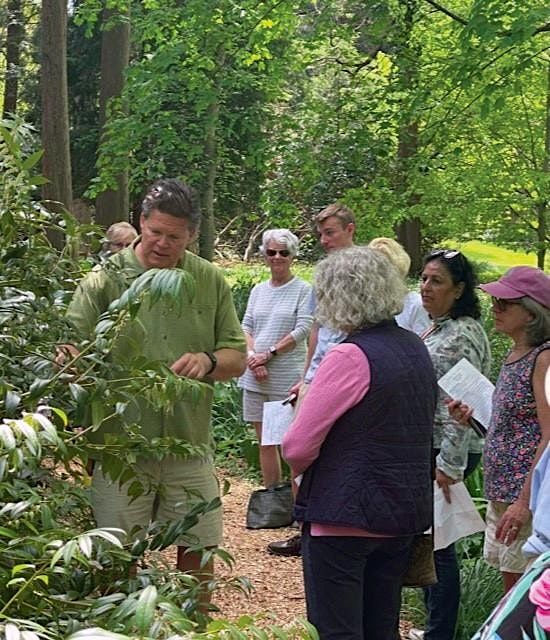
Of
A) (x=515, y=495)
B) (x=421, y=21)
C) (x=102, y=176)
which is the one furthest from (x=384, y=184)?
(x=515, y=495)

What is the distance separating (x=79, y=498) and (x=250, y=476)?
199 inches

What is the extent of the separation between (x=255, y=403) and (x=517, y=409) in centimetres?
309

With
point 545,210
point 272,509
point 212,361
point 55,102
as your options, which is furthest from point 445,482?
point 55,102

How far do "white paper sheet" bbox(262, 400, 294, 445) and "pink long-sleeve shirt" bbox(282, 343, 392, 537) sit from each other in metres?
2.78

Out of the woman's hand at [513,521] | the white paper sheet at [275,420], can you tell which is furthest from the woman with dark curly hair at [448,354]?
the white paper sheet at [275,420]

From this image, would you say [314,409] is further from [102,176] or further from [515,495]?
[102,176]

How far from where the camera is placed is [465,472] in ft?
14.6

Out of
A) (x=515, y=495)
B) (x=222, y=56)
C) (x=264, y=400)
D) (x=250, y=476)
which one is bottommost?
(x=250, y=476)

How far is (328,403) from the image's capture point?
314 centimetres

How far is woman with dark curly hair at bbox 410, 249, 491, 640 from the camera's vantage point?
426 cm

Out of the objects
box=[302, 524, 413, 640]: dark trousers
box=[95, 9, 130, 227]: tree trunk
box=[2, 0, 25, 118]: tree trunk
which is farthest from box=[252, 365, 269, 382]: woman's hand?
box=[2, 0, 25, 118]: tree trunk

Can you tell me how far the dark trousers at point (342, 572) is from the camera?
128 inches

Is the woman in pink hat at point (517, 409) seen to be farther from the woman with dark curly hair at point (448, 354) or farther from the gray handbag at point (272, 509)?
the gray handbag at point (272, 509)

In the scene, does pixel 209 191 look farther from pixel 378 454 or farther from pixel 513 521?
pixel 378 454
